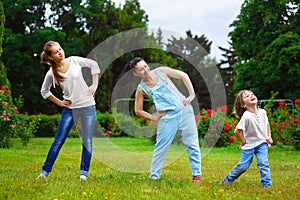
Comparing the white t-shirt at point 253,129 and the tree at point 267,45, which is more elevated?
the tree at point 267,45

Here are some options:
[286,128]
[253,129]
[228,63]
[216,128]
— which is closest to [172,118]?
[253,129]

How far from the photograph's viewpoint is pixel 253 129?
579 cm

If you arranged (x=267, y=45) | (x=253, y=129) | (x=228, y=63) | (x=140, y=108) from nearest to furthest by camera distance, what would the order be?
(x=253, y=129), (x=140, y=108), (x=267, y=45), (x=228, y=63)

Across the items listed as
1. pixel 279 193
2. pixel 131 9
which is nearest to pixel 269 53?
pixel 131 9

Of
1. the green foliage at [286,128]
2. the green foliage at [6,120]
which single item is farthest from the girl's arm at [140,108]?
the green foliage at [6,120]

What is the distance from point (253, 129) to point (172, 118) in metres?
1.09

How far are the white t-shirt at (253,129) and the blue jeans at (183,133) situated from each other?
2.22ft

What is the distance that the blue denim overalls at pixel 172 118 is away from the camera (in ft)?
20.1

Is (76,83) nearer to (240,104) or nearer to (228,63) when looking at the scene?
(240,104)

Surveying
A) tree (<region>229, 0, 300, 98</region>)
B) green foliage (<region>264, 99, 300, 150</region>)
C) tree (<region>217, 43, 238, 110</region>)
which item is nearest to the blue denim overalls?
green foliage (<region>264, 99, 300, 150</region>)

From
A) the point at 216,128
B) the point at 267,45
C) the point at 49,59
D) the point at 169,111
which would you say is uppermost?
the point at 267,45

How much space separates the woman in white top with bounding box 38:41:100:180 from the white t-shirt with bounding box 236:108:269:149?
Answer: 2014 mm

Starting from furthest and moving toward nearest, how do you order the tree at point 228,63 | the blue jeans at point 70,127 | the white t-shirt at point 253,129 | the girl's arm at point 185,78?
the tree at point 228,63 → the blue jeans at point 70,127 → the girl's arm at point 185,78 → the white t-shirt at point 253,129

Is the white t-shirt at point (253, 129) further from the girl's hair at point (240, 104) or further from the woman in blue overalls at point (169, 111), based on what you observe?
the woman in blue overalls at point (169, 111)
